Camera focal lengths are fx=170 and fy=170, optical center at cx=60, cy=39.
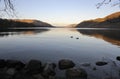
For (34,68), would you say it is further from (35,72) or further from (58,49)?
(58,49)

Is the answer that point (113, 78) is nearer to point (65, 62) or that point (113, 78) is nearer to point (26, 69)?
point (65, 62)

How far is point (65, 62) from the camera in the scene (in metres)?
16.1

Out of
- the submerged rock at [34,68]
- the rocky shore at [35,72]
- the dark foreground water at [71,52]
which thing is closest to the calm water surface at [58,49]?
the dark foreground water at [71,52]

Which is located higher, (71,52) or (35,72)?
(35,72)

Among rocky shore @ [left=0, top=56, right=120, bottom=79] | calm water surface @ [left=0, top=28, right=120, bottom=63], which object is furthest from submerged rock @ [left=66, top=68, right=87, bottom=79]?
calm water surface @ [left=0, top=28, right=120, bottom=63]

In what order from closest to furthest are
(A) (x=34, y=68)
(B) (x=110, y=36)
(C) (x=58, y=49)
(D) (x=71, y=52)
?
(A) (x=34, y=68) → (D) (x=71, y=52) → (C) (x=58, y=49) → (B) (x=110, y=36)

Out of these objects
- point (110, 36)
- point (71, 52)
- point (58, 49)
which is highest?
point (71, 52)

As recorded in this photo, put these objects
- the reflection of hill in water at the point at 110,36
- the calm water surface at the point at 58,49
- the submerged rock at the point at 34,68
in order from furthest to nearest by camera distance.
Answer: the reflection of hill in water at the point at 110,36 < the calm water surface at the point at 58,49 < the submerged rock at the point at 34,68

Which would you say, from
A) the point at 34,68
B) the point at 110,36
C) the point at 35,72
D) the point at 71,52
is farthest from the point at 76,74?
the point at 110,36

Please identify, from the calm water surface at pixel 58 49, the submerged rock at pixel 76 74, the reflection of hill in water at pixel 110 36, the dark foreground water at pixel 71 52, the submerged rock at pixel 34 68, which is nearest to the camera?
the submerged rock at pixel 76 74

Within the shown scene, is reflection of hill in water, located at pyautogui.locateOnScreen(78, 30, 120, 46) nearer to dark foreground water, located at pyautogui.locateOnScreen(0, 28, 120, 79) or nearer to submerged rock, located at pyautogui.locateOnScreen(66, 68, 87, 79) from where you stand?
dark foreground water, located at pyautogui.locateOnScreen(0, 28, 120, 79)

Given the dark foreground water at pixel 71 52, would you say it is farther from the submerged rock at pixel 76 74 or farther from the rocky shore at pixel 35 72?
the rocky shore at pixel 35 72

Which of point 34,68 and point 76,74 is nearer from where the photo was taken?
point 76,74

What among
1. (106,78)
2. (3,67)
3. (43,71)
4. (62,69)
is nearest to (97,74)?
(106,78)
